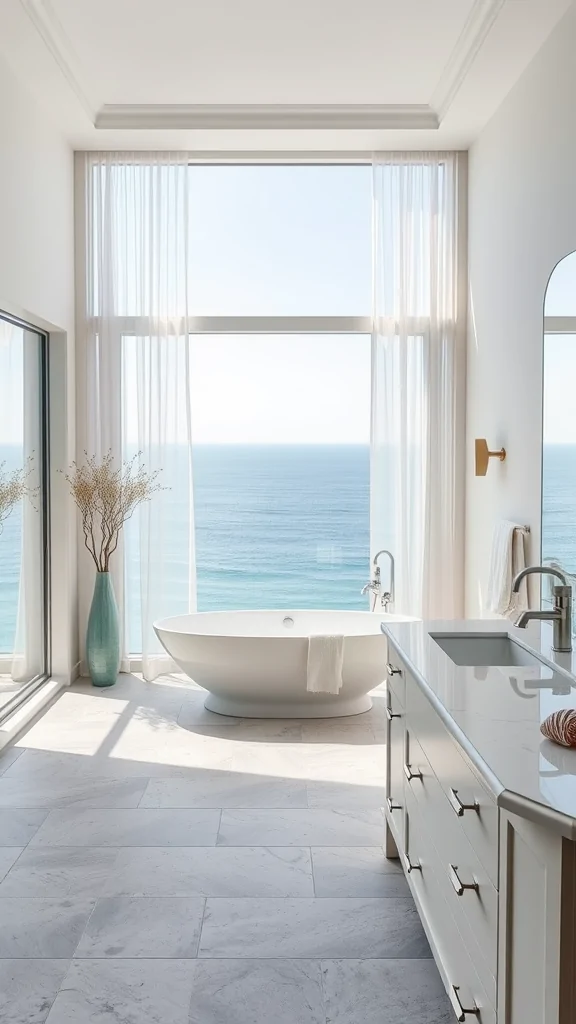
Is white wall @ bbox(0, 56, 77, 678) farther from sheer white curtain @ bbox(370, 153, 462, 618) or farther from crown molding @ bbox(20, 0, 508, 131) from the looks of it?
sheer white curtain @ bbox(370, 153, 462, 618)

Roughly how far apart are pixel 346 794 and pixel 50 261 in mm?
3144

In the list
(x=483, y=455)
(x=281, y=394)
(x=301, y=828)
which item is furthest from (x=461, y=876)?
(x=281, y=394)

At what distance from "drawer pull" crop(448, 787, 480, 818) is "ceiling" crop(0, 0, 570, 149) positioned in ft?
10.00

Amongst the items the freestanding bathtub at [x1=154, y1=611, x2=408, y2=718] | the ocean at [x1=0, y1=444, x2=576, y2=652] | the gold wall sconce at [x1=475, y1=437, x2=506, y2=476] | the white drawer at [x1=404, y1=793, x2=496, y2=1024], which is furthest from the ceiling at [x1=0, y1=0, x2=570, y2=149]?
the ocean at [x1=0, y1=444, x2=576, y2=652]

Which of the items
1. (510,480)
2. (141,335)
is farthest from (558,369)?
(141,335)

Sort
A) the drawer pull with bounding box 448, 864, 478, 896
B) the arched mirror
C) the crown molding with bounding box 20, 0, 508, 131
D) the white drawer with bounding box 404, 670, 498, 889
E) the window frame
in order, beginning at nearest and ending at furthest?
1. the white drawer with bounding box 404, 670, 498, 889
2. the drawer pull with bounding box 448, 864, 478, 896
3. the arched mirror
4. the crown molding with bounding box 20, 0, 508, 131
5. the window frame

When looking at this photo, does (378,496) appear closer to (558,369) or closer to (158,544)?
(158,544)

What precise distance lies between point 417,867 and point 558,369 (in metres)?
2.01

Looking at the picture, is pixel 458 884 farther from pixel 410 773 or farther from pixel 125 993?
pixel 125 993

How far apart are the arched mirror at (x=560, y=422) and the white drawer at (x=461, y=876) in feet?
4.15

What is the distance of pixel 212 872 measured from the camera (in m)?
3.02

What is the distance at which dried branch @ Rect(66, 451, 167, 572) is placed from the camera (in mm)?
5371

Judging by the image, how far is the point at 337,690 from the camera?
4543mm

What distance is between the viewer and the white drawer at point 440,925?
1.83 metres
